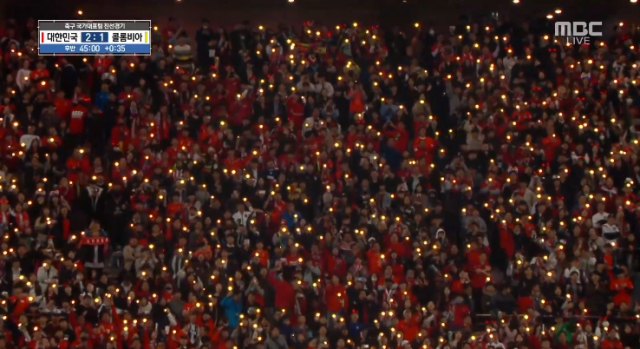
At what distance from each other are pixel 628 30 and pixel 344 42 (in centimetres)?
630

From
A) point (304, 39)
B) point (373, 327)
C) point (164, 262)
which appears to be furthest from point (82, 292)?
point (304, 39)

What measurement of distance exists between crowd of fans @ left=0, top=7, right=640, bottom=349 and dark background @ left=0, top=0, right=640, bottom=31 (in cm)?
172

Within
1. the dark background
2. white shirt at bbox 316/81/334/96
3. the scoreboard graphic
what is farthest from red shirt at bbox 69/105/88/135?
the dark background

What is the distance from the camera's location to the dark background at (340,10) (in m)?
29.9

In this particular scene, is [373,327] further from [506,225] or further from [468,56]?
[468,56]

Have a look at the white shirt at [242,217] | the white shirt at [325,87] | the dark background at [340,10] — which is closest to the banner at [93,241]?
the white shirt at [242,217]

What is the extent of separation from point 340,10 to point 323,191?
7.32 metres

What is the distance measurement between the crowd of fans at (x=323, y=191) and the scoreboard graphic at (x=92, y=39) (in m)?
0.34

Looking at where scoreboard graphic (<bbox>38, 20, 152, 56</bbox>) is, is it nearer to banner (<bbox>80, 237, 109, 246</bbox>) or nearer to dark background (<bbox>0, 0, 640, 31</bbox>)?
dark background (<bbox>0, 0, 640, 31</bbox>)

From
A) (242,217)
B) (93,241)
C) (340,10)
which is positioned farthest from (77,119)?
(340,10)

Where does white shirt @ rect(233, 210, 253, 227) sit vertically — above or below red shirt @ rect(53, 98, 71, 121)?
below

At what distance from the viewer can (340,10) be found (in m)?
30.2

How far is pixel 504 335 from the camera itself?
2172cm

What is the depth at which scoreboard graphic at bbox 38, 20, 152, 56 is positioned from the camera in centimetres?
2525
